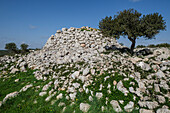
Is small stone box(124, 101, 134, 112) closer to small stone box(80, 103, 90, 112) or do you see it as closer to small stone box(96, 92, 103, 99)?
small stone box(96, 92, 103, 99)

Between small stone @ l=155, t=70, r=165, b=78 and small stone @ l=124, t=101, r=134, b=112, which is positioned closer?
small stone @ l=124, t=101, r=134, b=112

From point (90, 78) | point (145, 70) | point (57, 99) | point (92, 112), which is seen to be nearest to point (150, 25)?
point (145, 70)

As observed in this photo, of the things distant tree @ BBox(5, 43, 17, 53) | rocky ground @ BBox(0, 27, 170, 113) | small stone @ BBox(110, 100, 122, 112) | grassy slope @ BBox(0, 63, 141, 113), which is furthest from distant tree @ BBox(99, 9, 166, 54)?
distant tree @ BBox(5, 43, 17, 53)

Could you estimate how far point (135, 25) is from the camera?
50.0 feet

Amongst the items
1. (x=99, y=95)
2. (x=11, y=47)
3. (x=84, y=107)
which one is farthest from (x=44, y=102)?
(x=11, y=47)

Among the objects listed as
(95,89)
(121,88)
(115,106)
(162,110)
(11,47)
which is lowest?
(115,106)

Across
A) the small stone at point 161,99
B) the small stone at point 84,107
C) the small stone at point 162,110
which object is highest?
the small stone at point 161,99

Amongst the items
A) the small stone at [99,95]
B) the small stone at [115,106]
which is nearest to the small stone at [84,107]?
the small stone at [99,95]

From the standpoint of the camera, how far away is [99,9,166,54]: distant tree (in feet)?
47.9

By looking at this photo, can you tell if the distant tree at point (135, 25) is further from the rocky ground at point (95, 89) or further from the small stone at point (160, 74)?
the small stone at point (160, 74)

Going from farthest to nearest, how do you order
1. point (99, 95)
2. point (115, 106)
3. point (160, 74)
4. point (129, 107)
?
1. point (160, 74)
2. point (99, 95)
3. point (115, 106)
4. point (129, 107)

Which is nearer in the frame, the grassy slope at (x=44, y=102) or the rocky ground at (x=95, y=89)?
the rocky ground at (x=95, y=89)

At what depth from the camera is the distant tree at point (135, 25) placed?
1461cm

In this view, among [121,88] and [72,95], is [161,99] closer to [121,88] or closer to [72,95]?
[121,88]
